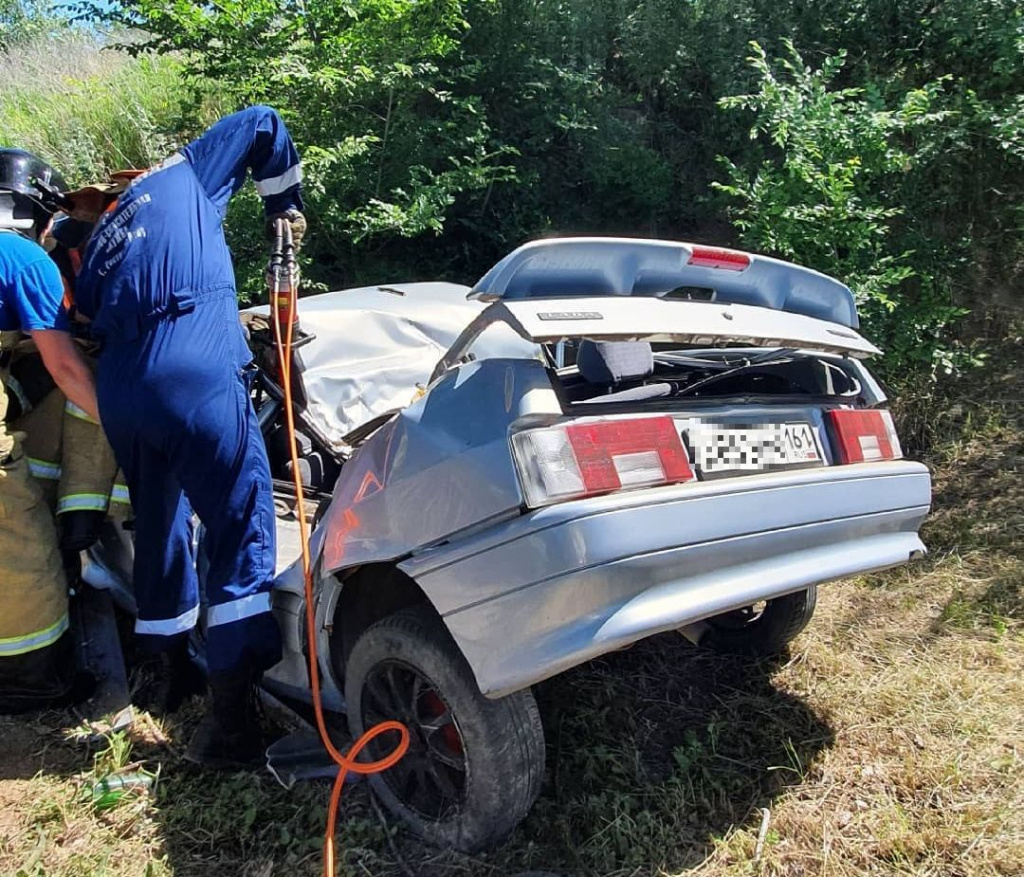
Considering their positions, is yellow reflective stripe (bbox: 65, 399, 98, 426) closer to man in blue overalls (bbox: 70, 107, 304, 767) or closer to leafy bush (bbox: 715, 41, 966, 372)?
man in blue overalls (bbox: 70, 107, 304, 767)

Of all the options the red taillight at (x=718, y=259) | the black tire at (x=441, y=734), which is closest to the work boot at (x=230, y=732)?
the black tire at (x=441, y=734)

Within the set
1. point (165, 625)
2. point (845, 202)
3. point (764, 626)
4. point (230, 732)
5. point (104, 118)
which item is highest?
point (104, 118)

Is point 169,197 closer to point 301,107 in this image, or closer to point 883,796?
point 883,796

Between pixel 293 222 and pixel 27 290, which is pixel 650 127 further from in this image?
pixel 27 290

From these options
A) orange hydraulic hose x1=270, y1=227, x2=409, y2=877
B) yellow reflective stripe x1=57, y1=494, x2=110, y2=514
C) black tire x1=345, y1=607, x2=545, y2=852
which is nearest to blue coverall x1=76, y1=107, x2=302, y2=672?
orange hydraulic hose x1=270, y1=227, x2=409, y2=877

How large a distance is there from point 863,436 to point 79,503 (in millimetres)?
2499

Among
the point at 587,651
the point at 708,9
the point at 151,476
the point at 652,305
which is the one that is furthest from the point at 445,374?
the point at 708,9

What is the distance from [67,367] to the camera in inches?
107

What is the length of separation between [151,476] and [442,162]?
13.4ft

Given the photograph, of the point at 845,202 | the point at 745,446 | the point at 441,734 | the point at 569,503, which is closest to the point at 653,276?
the point at 745,446

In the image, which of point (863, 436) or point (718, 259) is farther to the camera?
point (863, 436)

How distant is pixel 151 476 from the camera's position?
8.52 ft

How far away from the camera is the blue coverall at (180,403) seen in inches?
97.5

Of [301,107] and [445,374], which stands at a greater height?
[301,107]
